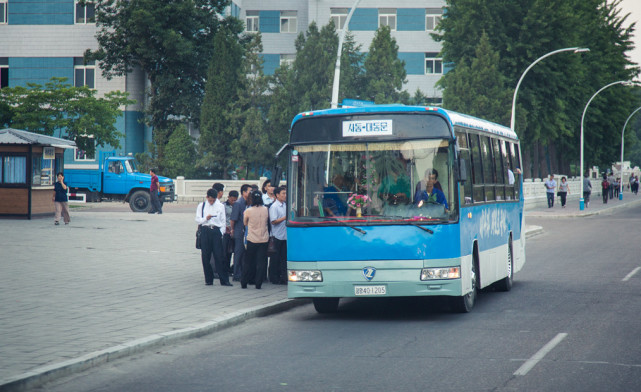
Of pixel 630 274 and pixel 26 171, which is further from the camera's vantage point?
pixel 26 171

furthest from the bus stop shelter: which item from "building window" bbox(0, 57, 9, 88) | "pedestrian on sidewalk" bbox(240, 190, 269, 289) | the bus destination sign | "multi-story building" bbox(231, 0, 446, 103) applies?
"multi-story building" bbox(231, 0, 446, 103)

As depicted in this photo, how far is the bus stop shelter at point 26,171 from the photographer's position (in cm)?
2998

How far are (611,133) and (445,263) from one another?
60.7 meters

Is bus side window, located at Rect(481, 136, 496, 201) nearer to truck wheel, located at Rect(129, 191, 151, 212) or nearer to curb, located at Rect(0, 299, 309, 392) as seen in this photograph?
curb, located at Rect(0, 299, 309, 392)

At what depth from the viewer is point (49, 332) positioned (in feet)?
32.3

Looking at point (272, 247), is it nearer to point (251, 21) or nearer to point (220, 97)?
point (220, 97)

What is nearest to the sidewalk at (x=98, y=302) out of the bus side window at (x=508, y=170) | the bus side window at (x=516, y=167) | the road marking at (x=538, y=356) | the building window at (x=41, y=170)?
the road marking at (x=538, y=356)

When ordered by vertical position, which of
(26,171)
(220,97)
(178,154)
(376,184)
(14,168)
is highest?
(220,97)

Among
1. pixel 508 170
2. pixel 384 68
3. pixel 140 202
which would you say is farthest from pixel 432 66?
pixel 508 170

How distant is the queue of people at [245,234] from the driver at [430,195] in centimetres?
340

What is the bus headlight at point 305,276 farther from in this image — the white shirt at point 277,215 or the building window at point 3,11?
the building window at point 3,11

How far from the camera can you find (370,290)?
11.4 meters

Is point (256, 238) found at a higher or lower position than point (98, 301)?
higher

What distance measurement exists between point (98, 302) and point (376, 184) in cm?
438
